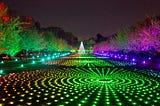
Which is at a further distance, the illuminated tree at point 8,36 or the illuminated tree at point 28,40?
the illuminated tree at point 28,40

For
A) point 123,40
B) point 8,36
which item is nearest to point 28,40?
point 8,36

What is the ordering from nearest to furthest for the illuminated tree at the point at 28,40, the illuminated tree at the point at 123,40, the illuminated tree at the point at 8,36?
A: the illuminated tree at the point at 8,36, the illuminated tree at the point at 28,40, the illuminated tree at the point at 123,40

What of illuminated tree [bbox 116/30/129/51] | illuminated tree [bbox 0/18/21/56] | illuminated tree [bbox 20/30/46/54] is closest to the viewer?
illuminated tree [bbox 0/18/21/56]

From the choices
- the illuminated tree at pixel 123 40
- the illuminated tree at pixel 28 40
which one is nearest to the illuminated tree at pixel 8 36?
the illuminated tree at pixel 28 40

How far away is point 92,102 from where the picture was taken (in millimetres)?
11047

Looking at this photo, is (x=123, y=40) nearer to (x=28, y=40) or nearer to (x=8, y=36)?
(x=28, y=40)

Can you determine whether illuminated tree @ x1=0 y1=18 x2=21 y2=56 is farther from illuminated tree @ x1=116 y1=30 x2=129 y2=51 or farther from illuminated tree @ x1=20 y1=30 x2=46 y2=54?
illuminated tree @ x1=116 y1=30 x2=129 y2=51

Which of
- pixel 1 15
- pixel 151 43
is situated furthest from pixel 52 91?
pixel 1 15

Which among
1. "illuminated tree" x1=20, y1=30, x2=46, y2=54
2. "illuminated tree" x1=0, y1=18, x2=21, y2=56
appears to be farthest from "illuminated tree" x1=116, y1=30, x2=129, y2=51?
"illuminated tree" x1=0, y1=18, x2=21, y2=56

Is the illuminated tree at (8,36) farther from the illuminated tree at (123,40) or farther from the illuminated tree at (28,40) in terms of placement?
the illuminated tree at (123,40)

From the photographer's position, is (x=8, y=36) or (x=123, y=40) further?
(x=123, y=40)

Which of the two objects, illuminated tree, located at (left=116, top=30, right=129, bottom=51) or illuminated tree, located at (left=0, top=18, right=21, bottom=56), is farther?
illuminated tree, located at (left=116, top=30, right=129, bottom=51)

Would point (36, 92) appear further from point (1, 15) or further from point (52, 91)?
point (1, 15)

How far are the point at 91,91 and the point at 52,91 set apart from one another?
159 cm
